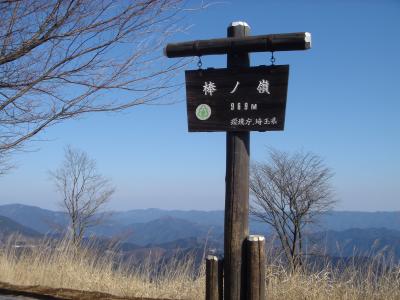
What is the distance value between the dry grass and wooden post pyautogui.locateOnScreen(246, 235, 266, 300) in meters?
1.42

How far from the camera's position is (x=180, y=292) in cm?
542

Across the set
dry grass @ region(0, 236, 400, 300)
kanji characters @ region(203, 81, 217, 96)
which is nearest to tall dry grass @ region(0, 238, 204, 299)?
dry grass @ region(0, 236, 400, 300)

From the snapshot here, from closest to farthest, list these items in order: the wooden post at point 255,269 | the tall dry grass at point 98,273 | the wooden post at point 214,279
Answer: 1. the wooden post at point 255,269
2. the wooden post at point 214,279
3. the tall dry grass at point 98,273

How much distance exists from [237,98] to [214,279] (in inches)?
55.5

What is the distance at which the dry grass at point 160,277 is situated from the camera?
480 centimetres

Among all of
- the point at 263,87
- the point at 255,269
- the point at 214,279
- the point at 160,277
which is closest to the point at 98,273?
the point at 160,277

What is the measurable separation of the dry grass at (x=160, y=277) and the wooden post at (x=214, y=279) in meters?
1.37

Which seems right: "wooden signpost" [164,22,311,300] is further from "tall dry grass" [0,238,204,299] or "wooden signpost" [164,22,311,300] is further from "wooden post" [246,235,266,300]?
"tall dry grass" [0,238,204,299]

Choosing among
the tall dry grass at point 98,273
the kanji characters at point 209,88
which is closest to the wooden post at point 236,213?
the kanji characters at point 209,88

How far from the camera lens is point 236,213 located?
139 inches

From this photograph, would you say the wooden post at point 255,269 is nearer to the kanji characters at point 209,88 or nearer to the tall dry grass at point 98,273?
the kanji characters at point 209,88

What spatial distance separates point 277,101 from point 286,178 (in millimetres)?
15697

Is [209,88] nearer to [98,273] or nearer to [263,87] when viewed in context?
[263,87]

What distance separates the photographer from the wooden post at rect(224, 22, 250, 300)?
3.54m
